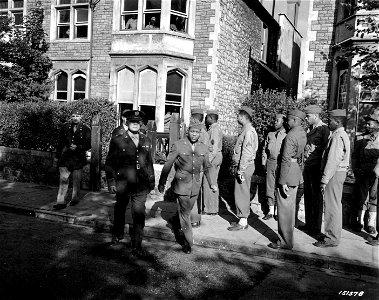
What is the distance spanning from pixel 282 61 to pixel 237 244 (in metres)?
20.0

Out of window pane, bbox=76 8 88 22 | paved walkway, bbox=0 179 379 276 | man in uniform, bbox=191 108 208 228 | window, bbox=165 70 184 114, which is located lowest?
paved walkway, bbox=0 179 379 276

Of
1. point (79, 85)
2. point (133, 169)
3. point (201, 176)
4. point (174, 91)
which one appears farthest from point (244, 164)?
point (79, 85)

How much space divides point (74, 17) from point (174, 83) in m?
5.79

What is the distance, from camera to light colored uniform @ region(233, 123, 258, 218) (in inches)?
265

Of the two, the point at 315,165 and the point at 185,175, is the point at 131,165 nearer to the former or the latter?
the point at 185,175

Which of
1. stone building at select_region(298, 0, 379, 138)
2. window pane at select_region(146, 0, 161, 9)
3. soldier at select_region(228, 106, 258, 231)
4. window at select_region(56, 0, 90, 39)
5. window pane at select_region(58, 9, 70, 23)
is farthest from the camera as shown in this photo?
window pane at select_region(58, 9, 70, 23)

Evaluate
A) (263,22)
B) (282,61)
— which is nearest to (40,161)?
(263,22)

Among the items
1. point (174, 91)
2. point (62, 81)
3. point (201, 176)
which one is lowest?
point (201, 176)

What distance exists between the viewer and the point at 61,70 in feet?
55.9

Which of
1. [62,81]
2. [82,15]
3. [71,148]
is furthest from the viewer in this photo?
[62,81]

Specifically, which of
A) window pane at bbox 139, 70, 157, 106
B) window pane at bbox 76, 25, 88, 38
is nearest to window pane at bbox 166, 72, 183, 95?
window pane at bbox 139, 70, 157, 106

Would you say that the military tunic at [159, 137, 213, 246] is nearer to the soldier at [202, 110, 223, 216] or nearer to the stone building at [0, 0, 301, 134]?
the soldier at [202, 110, 223, 216]

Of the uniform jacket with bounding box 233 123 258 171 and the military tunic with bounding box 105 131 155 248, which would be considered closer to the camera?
the military tunic with bounding box 105 131 155 248

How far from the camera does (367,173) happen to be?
270 inches
